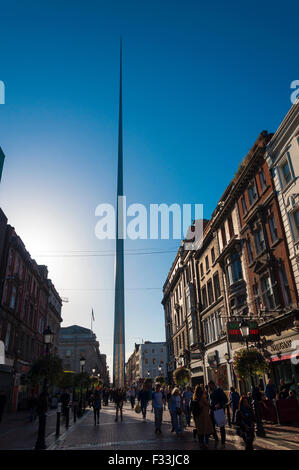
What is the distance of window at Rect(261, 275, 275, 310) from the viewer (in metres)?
22.0

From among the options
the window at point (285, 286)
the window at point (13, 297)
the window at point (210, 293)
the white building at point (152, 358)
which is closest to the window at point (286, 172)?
the window at point (285, 286)

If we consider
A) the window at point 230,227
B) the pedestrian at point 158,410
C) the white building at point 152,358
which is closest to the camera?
the pedestrian at point 158,410

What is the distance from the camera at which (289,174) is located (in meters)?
20.8

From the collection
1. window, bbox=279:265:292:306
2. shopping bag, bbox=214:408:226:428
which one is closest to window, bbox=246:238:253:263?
window, bbox=279:265:292:306

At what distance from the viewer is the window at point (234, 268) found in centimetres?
2784

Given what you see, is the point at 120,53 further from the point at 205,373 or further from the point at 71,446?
the point at 71,446

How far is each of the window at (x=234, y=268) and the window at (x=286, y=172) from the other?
866cm

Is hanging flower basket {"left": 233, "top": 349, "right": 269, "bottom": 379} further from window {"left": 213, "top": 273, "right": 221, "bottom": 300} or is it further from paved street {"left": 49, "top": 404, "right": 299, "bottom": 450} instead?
window {"left": 213, "top": 273, "right": 221, "bottom": 300}

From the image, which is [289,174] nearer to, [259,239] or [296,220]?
[296,220]

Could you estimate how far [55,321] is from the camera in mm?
61406

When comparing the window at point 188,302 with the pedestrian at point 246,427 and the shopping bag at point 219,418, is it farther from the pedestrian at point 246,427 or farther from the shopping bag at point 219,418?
the pedestrian at point 246,427
